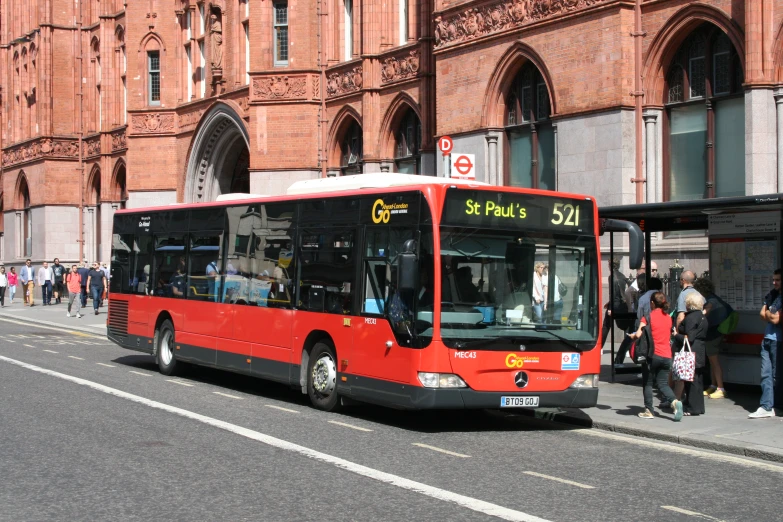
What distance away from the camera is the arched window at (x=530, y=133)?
76.0 feet

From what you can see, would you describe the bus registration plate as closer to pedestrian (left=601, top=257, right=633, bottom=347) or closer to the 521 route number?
the 521 route number

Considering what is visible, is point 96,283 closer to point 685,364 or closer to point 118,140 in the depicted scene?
point 118,140

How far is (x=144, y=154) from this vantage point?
40688mm

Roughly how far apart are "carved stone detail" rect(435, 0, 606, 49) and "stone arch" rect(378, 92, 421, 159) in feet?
10.5

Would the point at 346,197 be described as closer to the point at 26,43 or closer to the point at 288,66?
the point at 288,66

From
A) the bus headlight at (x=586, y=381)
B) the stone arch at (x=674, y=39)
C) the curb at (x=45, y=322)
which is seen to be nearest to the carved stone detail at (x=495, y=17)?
the stone arch at (x=674, y=39)

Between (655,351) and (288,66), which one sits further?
(288,66)

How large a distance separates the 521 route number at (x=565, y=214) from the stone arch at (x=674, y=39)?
697cm

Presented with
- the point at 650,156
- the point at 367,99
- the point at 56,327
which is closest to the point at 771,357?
the point at 650,156

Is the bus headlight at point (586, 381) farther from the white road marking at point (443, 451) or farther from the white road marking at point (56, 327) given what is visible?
the white road marking at point (56, 327)

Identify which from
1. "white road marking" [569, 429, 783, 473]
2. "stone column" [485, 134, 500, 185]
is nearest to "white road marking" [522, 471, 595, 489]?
"white road marking" [569, 429, 783, 473]

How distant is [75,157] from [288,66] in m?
19.0

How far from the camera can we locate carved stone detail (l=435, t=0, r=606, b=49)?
21875 millimetres

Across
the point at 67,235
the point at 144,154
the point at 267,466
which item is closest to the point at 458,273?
the point at 267,466
